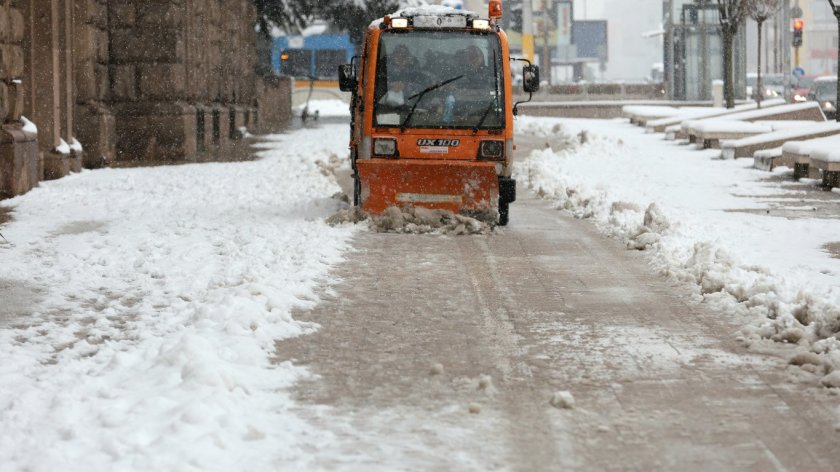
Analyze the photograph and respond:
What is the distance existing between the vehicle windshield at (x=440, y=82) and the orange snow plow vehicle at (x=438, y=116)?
0.01 m

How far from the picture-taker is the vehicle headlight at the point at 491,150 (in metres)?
14.3

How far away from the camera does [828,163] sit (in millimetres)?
Result: 18938

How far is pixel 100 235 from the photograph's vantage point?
43.3 feet

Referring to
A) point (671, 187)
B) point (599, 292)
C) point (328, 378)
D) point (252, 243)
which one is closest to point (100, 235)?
point (252, 243)

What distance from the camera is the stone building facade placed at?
17.9 m

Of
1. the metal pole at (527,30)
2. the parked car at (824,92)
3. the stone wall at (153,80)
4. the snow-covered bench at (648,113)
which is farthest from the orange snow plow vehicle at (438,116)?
the metal pole at (527,30)

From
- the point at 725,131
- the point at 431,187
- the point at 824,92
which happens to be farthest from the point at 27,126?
the point at 824,92

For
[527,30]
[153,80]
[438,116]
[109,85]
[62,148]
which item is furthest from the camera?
[527,30]

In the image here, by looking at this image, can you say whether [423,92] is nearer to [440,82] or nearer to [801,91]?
[440,82]

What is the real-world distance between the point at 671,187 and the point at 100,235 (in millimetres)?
9230

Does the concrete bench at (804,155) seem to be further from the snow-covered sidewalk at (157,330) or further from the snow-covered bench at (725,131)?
the snow-covered bench at (725,131)

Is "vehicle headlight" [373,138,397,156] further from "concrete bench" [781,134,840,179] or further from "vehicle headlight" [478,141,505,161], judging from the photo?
"concrete bench" [781,134,840,179]

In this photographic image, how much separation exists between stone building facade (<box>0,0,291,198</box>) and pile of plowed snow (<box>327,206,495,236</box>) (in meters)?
5.78

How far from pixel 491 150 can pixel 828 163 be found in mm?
6749
